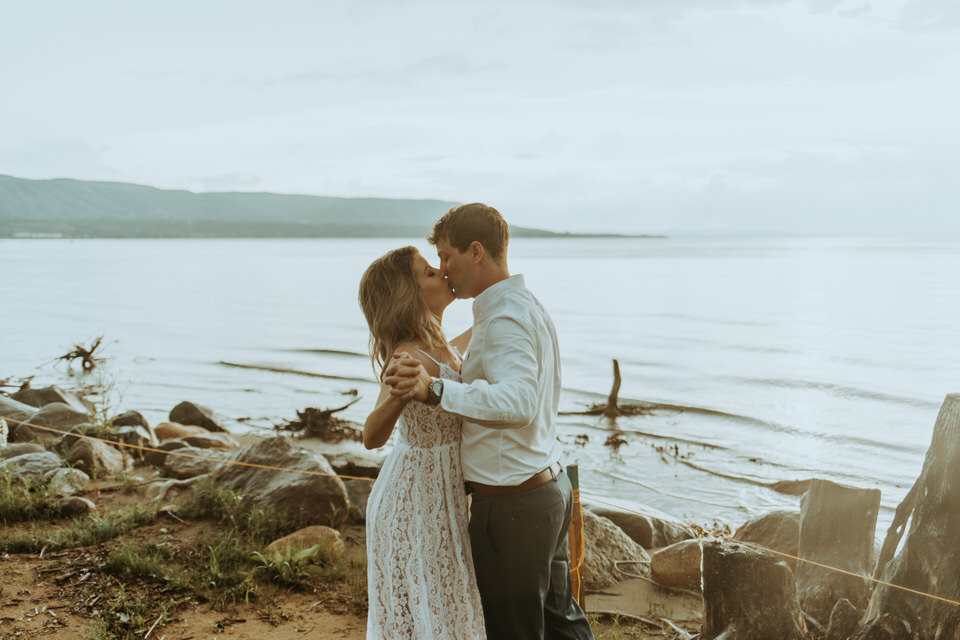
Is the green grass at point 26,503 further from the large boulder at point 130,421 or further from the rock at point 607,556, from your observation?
the rock at point 607,556

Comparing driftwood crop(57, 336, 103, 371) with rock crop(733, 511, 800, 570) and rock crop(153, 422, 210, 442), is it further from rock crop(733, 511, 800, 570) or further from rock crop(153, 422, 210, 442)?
rock crop(733, 511, 800, 570)

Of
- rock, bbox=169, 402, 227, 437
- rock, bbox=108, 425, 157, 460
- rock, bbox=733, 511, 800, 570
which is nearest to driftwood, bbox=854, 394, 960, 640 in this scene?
rock, bbox=733, 511, 800, 570

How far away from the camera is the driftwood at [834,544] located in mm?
4871

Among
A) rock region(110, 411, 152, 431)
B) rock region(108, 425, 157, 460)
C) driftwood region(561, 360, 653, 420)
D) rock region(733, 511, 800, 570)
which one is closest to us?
rock region(733, 511, 800, 570)

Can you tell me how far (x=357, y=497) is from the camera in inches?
322

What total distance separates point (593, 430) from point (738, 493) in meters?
4.04

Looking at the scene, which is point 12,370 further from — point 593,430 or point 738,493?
point 738,493

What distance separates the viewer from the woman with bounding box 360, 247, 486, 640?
10.7 ft

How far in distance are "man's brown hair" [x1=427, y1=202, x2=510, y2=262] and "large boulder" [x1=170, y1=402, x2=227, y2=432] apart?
12.4 meters

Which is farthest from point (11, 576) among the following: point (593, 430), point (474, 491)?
point (593, 430)

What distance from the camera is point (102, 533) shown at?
6.62 metres

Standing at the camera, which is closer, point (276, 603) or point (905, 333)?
point (276, 603)

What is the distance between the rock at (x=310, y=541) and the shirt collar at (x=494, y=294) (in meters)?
4.02

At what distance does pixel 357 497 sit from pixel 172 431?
6523mm
